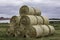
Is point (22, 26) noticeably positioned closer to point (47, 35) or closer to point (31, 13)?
point (31, 13)

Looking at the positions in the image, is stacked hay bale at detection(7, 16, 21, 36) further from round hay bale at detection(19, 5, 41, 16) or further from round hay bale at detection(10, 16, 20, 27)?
round hay bale at detection(19, 5, 41, 16)

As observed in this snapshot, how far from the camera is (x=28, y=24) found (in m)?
14.7

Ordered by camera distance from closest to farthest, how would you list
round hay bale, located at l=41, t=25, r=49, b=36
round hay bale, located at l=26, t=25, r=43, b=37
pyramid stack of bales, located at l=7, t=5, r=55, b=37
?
round hay bale, located at l=26, t=25, r=43, b=37 < pyramid stack of bales, located at l=7, t=5, r=55, b=37 < round hay bale, located at l=41, t=25, r=49, b=36

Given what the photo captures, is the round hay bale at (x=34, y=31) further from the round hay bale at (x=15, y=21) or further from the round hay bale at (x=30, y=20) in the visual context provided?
the round hay bale at (x=15, y=21)

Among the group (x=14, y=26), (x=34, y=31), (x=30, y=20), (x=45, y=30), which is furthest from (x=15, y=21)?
(x=45, y=30)

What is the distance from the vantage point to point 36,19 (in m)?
15.1

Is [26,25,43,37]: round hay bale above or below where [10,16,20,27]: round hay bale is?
below

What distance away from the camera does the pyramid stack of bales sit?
1462cm

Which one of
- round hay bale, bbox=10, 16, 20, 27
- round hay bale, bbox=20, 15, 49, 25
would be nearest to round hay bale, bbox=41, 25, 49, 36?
round hay bale, bbox=20, 15, 49, 25

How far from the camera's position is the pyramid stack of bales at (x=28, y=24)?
14625 mm

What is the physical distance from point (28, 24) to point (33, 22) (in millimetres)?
355

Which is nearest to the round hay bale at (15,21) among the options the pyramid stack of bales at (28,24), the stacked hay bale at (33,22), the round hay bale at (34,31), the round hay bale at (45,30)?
the pyramid stack of bales at (28,24)

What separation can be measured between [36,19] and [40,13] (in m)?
1.81

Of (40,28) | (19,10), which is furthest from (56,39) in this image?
(19,10)
